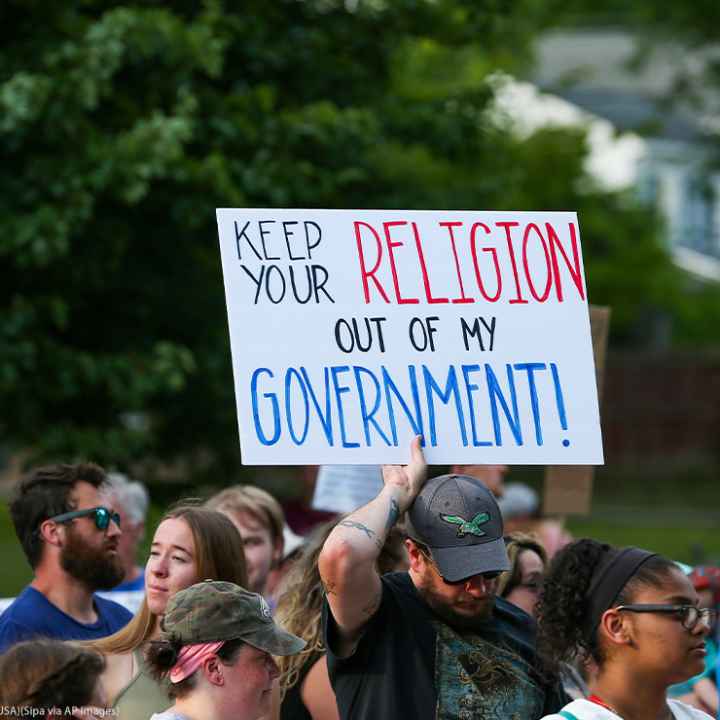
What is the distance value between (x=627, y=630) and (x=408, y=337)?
916 millimetres

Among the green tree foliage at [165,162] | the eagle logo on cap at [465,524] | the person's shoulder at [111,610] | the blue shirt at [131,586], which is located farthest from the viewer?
the green tree foliage at [165,162]

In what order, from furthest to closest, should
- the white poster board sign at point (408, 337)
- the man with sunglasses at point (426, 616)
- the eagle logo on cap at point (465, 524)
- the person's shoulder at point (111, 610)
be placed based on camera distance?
the person's shoulder at point (111, 610)
the white poster board sign at point (408, 337)
the eagle logo on cap at point (465, 524)
the man with sunglasses at point (426, 616)

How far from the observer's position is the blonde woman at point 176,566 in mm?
4527

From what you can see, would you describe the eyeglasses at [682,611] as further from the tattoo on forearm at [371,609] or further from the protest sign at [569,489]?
the protest sign at [569,489]

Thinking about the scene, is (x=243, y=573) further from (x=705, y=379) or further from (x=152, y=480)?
(x=705, y=379)


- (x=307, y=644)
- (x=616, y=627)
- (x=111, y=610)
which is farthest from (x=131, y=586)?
(x=616, y=627)

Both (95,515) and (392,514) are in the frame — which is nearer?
(392,514)

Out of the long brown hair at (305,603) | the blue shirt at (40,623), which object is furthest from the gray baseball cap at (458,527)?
the blue shirt at (40,623)

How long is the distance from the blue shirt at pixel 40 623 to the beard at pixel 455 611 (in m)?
1.41

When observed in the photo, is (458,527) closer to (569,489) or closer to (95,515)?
(95,515)

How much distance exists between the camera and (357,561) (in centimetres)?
356

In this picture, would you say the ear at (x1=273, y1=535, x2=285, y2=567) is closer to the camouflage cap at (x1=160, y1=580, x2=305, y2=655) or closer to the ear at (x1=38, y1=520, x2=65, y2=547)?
the ear at (x1=38, y1=520, x2=65, y2=547)

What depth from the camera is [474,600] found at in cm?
376

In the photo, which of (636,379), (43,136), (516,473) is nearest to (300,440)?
(43,136)
